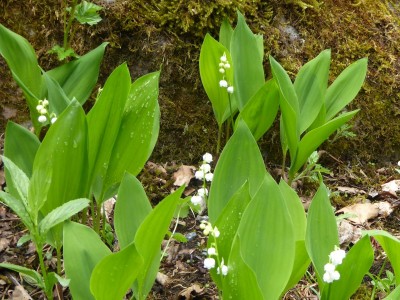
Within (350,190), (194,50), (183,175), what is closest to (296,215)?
(183,175)

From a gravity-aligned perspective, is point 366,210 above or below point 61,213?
below

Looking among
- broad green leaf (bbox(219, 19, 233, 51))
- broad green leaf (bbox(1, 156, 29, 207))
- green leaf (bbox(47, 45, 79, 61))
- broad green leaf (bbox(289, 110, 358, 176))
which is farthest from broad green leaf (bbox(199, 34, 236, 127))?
broad green leaf (bbox(1, 156, 29, 207))

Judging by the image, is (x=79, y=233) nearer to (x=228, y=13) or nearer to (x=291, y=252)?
(x=291, y=252)

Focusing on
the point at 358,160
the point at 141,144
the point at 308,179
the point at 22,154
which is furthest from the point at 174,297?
the point at 358,160

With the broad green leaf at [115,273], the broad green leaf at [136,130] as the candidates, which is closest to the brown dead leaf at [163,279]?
the broad green leaf at [136,130]

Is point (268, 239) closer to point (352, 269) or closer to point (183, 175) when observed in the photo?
point (352, 269)

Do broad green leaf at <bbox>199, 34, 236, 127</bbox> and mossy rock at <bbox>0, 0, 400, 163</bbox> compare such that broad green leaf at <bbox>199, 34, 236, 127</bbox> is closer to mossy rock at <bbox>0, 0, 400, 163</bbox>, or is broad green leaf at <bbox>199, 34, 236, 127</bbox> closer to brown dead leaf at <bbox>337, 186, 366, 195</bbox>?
mossy rock at <bbox>0, 0, 400, 163</bbox>
